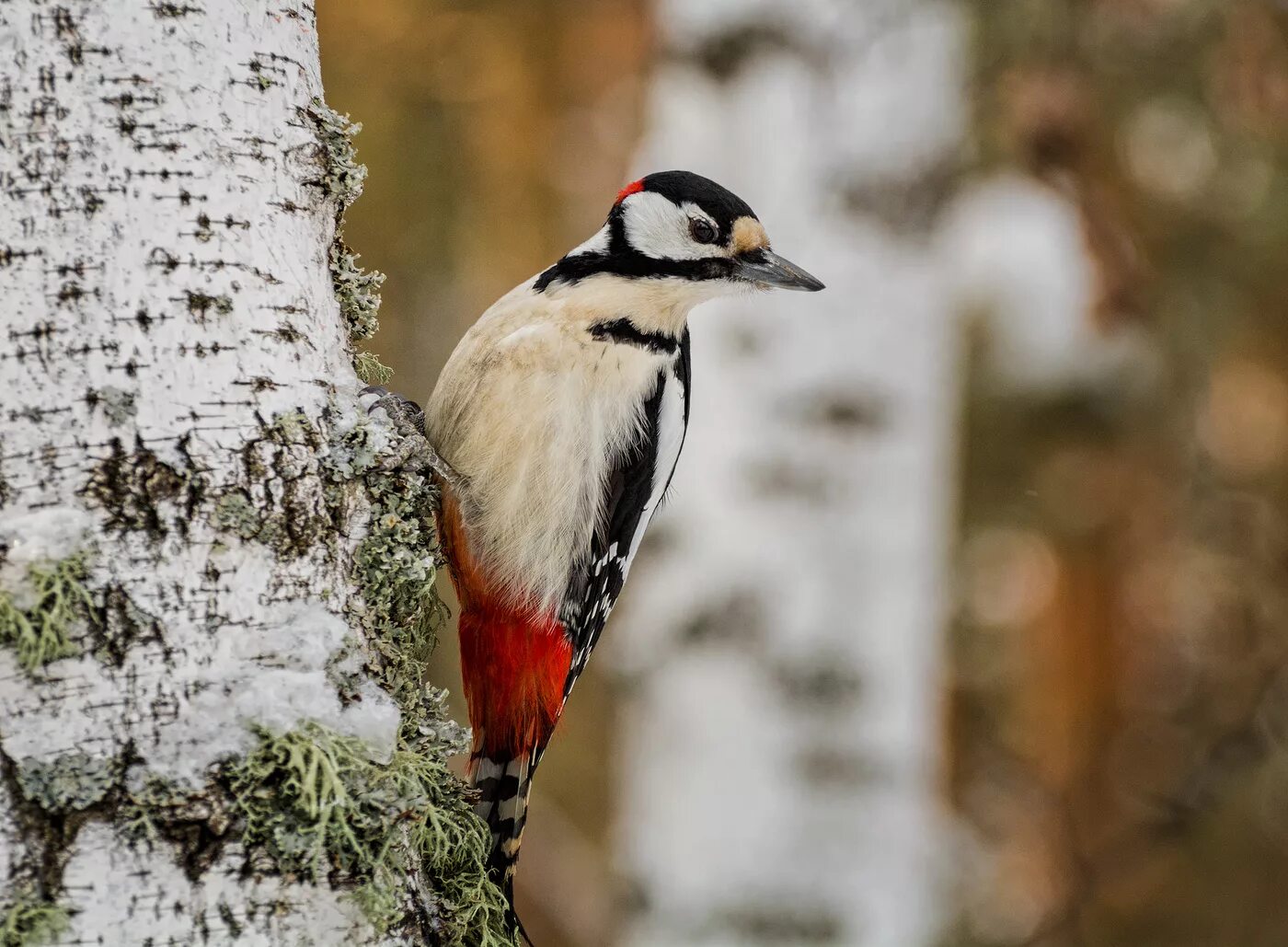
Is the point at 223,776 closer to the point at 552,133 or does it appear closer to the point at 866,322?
the point at 866,322

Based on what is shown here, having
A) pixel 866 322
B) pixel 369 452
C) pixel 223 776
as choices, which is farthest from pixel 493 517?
pixel 866 322

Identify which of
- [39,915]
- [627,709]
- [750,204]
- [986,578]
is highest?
[750,204]

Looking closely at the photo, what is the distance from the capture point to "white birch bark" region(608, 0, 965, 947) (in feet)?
11.1

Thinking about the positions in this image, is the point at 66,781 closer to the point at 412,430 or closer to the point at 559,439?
Result: the point at 412,430

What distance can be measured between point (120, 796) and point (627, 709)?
247cm

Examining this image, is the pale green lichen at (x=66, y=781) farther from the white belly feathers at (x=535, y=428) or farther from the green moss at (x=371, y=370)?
the white belly feathers at (x=535, y=428)

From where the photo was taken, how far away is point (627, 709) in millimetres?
3721

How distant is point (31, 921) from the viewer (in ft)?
4.17

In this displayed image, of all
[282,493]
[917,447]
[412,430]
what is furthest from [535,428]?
[917,447]

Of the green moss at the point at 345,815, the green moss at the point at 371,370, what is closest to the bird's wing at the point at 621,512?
the green moss at the point at 371,370

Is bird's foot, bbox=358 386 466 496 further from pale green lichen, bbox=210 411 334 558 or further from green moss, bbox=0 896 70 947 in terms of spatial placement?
green moss, bbox=0 896 70 947

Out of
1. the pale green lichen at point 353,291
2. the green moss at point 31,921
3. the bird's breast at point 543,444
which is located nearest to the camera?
the green moss at point 31,921

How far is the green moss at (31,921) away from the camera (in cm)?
126

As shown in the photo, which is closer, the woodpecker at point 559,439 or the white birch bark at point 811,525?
the woodpecker at point 559,439
